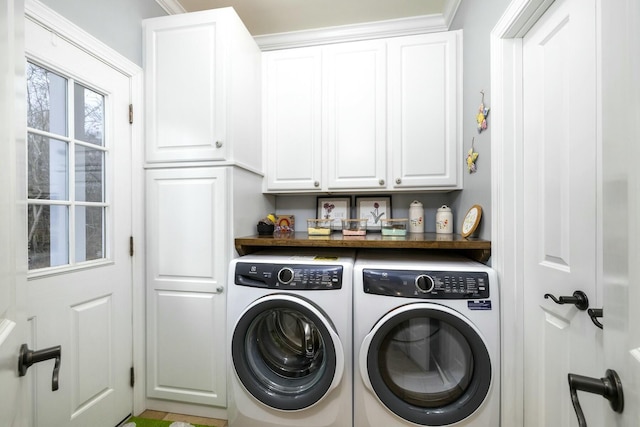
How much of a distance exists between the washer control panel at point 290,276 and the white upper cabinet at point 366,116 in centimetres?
71

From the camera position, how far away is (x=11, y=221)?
51 cm

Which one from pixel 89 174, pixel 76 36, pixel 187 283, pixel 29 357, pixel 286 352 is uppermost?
pixel 76 36

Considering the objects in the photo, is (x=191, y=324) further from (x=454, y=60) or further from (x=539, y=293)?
(x=454, y=60)

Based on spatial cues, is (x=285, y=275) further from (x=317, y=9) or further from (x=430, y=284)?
(x=317, y=9)

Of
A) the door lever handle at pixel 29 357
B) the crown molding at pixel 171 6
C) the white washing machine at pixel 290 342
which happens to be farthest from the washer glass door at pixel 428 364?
the crown molding at pixel 171 6

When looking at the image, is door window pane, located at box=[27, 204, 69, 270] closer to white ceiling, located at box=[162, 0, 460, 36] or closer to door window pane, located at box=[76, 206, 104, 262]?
door window pane, located at box=[76, 206, 104, 262]

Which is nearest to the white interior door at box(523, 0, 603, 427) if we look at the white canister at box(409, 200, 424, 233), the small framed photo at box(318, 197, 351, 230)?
the white canister at box(409, 200, 424, 233)

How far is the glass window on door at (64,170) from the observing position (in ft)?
3.64

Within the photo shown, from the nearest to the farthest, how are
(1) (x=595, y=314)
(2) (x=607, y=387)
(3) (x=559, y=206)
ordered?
1. (2) (x=607, y=387)
2. (1) (x=595, y=314)
3. (3) (x=559, y=206)

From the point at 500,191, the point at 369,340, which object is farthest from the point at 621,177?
the point at 369,340

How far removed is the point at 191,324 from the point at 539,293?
1774 millimetres

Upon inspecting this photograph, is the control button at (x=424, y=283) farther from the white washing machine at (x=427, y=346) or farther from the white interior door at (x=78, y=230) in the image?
the white interior door at (x=78, y=230)

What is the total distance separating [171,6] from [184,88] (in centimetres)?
73

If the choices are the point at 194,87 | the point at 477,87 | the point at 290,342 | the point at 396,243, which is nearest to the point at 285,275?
the point at 290,342
